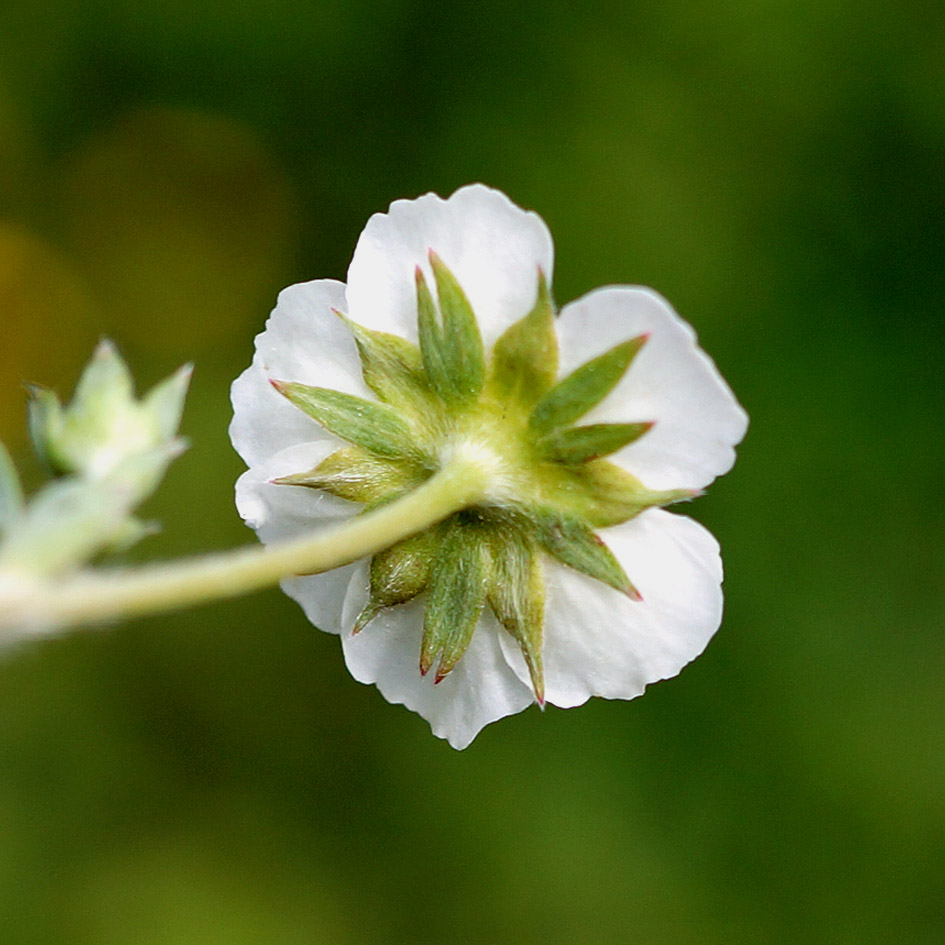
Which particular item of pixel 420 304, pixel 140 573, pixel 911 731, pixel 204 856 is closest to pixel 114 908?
pixel 204 856

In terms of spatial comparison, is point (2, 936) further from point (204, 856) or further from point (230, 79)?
point (230, 79)

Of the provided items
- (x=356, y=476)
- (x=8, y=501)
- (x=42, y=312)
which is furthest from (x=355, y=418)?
A: (x=42, y=312)

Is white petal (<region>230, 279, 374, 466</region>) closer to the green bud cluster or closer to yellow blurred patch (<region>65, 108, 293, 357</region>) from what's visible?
the green bud cluster

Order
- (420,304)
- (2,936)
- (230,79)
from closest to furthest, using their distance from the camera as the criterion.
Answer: (420,304) → (2,936) → (230,79)

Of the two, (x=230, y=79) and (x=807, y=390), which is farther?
(x=230, y=79)

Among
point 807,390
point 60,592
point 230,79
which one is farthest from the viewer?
point 230,79

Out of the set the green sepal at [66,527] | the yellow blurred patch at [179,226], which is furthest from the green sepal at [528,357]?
the yellow blurred patch at [179,226]

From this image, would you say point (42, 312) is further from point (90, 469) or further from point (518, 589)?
point (90, 469)
